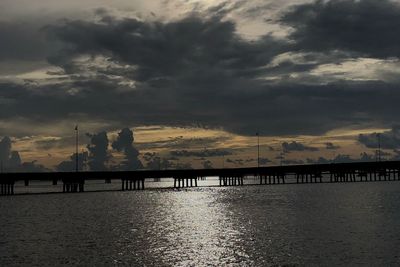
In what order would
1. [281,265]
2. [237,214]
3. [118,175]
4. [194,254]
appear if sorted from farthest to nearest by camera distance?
[118,175] → [237,214] → [194,254] → [281,265]

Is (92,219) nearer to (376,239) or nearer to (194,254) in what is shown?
(194,254)

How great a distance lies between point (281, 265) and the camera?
35.8m

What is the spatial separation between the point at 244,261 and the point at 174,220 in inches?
1382

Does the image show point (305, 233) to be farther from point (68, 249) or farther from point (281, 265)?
point (68, 249)

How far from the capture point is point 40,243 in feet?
162

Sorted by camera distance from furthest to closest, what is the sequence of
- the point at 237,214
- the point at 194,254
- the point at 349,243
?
1. the point at 237,214
2. the point at 349,243
3. the point at 194,254

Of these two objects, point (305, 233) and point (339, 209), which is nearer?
point (305, 233)

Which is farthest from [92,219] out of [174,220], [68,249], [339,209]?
[339,209]

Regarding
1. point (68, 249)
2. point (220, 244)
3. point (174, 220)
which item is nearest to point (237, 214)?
A: point (174, 220)

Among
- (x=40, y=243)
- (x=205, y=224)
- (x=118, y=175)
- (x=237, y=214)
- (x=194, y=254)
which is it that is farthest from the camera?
(x=118, y=175)

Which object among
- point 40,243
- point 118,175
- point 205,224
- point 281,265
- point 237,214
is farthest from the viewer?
point 118,175

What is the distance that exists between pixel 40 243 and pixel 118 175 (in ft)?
446

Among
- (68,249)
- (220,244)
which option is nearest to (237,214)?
(220,244)

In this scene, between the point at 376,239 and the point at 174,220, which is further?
the point at 174,220
